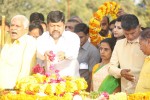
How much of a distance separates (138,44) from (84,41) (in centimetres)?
179

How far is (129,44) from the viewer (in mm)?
6973

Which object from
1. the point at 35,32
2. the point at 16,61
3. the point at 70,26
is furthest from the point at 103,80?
the point at 70,26

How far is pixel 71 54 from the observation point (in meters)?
7.25

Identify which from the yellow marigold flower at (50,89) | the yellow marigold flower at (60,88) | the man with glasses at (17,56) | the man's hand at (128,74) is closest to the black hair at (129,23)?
the man's hand at (128,74)

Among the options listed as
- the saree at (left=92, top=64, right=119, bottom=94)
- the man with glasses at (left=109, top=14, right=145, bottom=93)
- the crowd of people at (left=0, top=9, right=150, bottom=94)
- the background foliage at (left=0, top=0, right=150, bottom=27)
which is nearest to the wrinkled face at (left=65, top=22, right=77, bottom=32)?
the crowd of people at (left=0, top=9, right=150, bottom=94)

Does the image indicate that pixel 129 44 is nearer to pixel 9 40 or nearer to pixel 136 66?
pixel 136 66

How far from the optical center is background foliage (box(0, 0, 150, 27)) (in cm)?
2162

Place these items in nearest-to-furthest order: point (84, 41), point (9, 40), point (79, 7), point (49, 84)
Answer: point (49, 84)
point (9, 40)
point (84, 41)
point (79, 7)

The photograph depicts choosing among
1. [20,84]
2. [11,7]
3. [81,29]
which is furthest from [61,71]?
[11,7]

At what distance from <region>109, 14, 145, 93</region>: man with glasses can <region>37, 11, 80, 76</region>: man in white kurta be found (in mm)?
634

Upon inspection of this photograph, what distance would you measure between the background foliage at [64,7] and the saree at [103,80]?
10.6 metres

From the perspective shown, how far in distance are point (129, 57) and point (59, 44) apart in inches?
40.8

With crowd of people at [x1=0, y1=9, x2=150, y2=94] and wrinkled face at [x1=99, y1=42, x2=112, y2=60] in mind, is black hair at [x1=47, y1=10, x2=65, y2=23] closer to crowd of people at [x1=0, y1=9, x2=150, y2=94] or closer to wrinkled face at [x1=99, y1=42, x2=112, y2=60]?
crowd of people at [x1=0, y1=9, x2=150, y2=94]

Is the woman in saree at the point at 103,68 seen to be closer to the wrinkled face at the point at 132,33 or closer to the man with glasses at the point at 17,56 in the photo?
the wrinkled face at the point at 132,33
